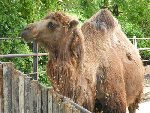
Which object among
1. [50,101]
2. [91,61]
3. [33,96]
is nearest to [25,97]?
[33,96]

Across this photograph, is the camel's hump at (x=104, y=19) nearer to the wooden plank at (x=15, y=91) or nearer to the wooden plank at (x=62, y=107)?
the wooden plank at (x=15, y=91)

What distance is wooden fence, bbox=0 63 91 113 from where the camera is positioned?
3771mm

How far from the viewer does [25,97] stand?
4.37 m

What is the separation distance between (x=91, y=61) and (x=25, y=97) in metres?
1.71

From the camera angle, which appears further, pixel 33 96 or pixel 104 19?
pixel 104 19

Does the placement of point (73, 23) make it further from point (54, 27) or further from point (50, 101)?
point (50, 101)

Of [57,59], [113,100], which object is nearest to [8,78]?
[57,59]

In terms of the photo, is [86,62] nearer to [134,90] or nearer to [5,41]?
[134,90]

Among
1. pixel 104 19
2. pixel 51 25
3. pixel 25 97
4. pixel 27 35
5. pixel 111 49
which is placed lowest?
pixel 25 97

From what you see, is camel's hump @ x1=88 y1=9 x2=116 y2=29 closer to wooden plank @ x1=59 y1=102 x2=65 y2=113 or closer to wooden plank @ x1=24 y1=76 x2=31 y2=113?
wooden plank @ x1=24 y1=76 x2=31 y2=113

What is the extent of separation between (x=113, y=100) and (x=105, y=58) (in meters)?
0.62

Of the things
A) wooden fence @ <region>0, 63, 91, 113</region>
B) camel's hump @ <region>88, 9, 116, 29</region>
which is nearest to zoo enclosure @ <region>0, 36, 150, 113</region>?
wooden fence @ <region>0, 63, 91, 113</region>

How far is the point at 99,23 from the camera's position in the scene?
264 inches

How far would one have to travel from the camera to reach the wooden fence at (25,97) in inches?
148
